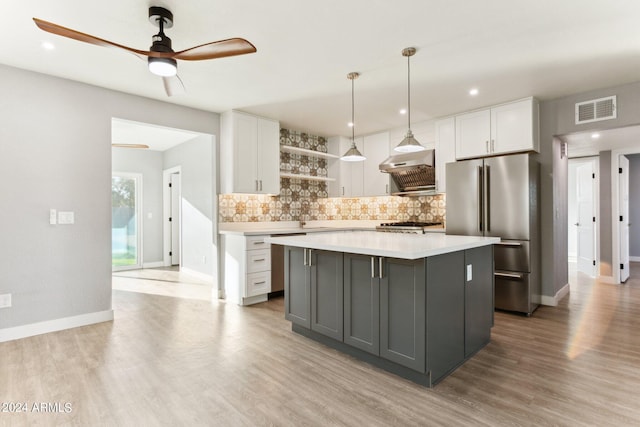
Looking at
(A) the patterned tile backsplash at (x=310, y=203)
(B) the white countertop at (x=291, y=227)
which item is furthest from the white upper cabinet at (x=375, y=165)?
(B) the white countertop at (x=291, y=227)

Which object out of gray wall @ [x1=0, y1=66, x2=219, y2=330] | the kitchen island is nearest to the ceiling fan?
the kitchen island

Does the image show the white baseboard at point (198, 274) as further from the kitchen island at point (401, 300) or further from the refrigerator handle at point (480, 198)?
the refrigerator handle at point (480, 198)

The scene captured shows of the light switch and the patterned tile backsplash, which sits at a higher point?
the patterned tile backsplash

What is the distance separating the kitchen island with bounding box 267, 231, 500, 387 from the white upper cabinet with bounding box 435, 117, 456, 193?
2.10 meters

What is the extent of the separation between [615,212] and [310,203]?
5059mm

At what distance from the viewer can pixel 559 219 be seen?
4.48 meters

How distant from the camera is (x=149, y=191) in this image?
726cm

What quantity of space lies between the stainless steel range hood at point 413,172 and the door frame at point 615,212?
319 centimetres

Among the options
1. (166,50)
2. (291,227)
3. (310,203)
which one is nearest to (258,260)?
(291,227)

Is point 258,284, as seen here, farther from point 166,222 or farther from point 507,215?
point 166,222

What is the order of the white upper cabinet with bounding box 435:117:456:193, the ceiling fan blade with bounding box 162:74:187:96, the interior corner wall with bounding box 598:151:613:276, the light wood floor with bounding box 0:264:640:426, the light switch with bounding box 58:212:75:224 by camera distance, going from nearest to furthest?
the light wood floor with bounding box 0:264:640:426 → the ceiling fan blade with bounding box 162:74:187:96 → the light switch with bounding box 58:212:75:224 → the white upper cabinet with bounding box 435:117:456:193 → the interior corner wall with bounding box 598:151:613:276

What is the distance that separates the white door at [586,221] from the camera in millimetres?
5836

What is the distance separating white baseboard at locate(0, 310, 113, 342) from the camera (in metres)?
3.11

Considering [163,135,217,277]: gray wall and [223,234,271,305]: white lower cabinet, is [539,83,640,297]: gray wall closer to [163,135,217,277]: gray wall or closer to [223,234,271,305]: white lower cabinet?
[223,234,271,305]: white lower cabinet
